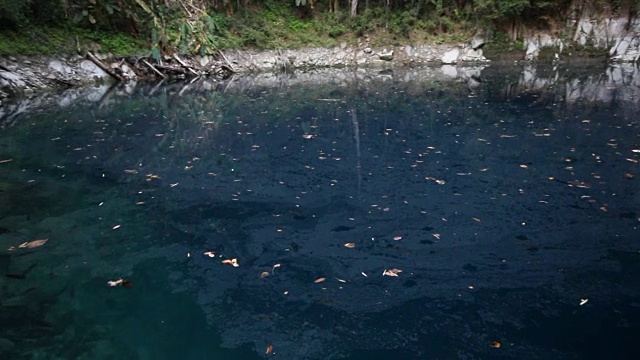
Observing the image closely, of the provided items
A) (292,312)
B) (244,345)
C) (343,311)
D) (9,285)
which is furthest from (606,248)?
(9,285)

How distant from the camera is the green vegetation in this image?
60.8 feet

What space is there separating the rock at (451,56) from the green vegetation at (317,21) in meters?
0.88

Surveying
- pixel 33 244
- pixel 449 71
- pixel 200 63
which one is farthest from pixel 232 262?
pixel 449 71

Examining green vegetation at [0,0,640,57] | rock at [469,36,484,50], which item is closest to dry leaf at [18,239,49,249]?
green vegetation at [0,0,640,57]

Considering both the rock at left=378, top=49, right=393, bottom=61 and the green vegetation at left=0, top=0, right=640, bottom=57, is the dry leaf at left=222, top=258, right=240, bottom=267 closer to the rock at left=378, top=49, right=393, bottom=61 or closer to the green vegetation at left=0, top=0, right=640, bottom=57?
the green vegetation at left=0, top=0, right=640, bottom=57

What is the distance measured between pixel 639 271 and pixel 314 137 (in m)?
6.26

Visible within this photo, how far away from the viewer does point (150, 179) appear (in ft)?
22.8

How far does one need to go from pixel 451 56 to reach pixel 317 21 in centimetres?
783

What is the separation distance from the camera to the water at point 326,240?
3.47 meters

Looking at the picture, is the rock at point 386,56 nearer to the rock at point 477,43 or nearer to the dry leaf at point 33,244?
the rock at point 477,43

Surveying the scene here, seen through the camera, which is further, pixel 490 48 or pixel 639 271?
pixel 490 48

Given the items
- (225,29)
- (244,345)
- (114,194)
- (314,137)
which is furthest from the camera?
(225,29)

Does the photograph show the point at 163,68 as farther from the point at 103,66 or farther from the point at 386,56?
the point at 386,56

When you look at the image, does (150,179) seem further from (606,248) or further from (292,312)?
(606,248)
